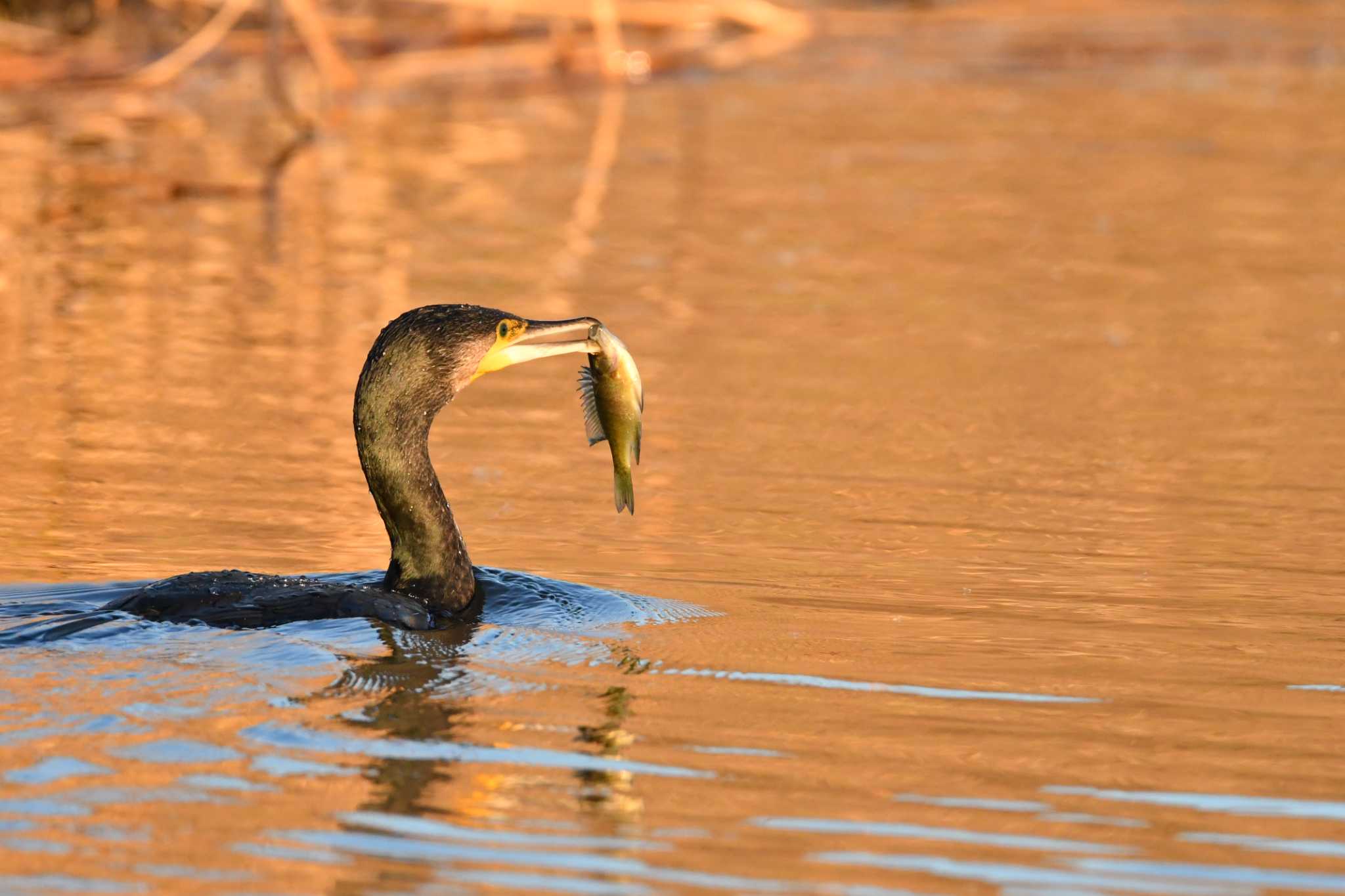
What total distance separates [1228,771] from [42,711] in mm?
2521

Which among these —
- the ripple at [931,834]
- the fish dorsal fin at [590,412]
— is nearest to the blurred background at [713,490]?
the ripple at [931,834]

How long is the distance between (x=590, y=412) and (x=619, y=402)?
32 cm

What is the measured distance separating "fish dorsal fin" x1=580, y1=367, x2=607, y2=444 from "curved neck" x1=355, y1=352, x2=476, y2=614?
510mm

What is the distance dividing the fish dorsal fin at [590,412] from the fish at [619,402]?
3.5 inches

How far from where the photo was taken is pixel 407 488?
19.6 feet

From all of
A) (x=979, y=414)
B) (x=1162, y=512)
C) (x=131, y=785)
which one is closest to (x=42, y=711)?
(x=131, y=785)

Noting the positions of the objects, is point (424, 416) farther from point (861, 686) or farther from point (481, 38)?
point (481, 38)

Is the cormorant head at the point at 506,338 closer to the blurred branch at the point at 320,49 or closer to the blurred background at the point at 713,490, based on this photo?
the blurred background at the point at 713,490

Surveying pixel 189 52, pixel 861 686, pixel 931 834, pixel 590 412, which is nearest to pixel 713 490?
pixel 590 412

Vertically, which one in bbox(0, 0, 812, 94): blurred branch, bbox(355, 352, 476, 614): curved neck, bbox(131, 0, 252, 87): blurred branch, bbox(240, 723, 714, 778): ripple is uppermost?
bbox(0, 0, 812, 94): blurred branch

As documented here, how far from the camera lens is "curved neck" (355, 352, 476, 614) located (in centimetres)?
596

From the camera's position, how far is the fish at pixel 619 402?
19.8ft

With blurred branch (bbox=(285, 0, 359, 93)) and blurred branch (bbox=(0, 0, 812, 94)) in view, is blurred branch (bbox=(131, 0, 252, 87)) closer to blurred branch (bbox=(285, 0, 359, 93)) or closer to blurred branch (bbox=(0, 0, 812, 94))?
blurred branch (bbox=(0, 0, 812, 94))

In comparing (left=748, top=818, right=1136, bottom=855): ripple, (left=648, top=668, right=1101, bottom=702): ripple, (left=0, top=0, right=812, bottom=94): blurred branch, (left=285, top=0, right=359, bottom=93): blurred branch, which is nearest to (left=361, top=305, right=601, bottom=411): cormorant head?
(left=648, top=668, right=1101, bottom=702): ripple
